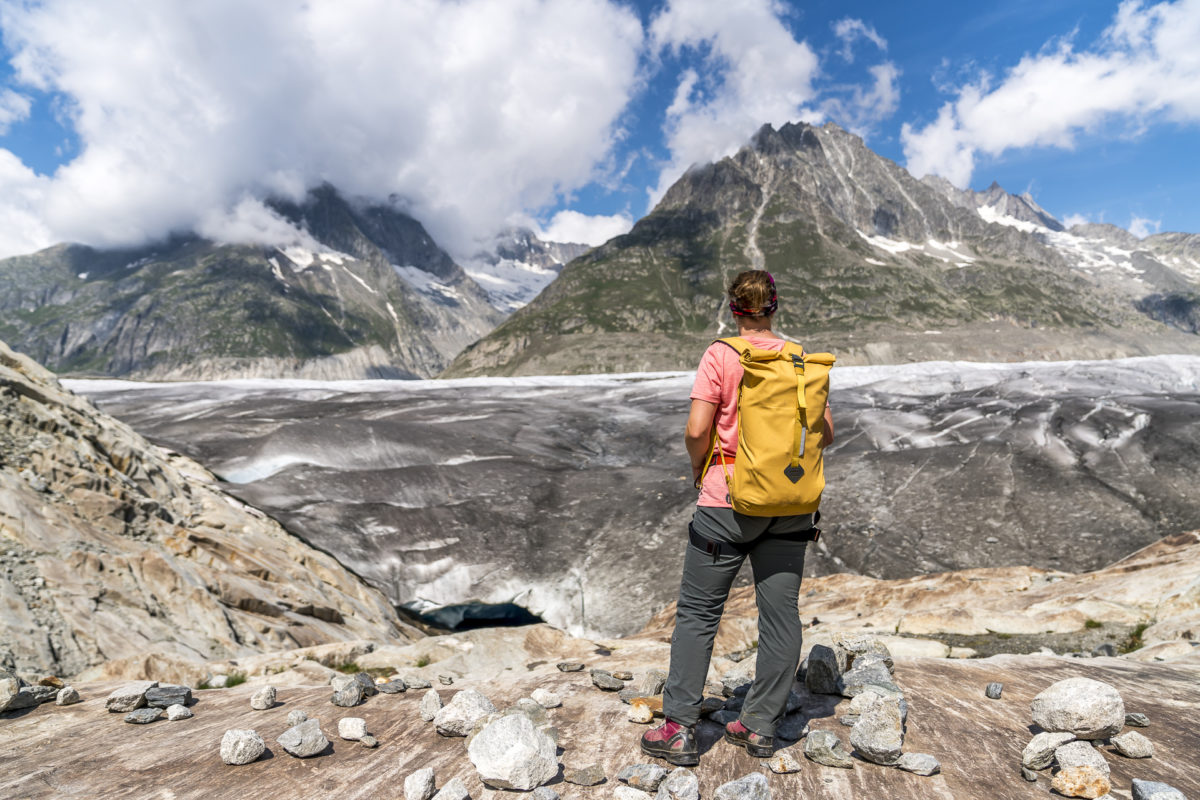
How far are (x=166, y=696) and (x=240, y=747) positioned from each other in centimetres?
233

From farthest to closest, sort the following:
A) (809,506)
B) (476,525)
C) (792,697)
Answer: (476,525), (792,697), (809,506)

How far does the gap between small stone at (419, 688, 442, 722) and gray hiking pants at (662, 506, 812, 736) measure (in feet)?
7.23

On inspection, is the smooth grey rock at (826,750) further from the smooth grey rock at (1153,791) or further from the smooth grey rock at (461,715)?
the smooth grey rock at (461,715)

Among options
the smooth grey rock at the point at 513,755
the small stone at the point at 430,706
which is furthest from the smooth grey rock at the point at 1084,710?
the small stone at the point at 430,706

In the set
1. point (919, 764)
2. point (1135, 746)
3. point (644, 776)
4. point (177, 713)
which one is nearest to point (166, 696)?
point (177, 713)

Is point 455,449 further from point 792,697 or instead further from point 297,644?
point 792,697

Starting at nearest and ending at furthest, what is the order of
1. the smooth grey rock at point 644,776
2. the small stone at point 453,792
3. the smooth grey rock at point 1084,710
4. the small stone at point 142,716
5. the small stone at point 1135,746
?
the small stone at point 453,792
the smooth grey rock at point 644,776
the small stone at point 1135,746
the smooth grey rock at point 1084,710
the small stone at point 142,716

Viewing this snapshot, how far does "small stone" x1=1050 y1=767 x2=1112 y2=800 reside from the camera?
3.80 metres

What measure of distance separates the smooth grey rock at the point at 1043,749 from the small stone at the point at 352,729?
16.7 feet

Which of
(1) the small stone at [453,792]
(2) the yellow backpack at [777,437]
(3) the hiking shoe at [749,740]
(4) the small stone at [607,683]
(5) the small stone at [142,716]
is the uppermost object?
(2) the yellow backpack at [777,437]

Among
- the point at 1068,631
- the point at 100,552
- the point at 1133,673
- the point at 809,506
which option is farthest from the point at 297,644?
the point at 1068,631

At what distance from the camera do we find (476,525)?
2200cm

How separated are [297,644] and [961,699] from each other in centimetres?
1229

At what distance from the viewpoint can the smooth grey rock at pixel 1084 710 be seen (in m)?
4.41
